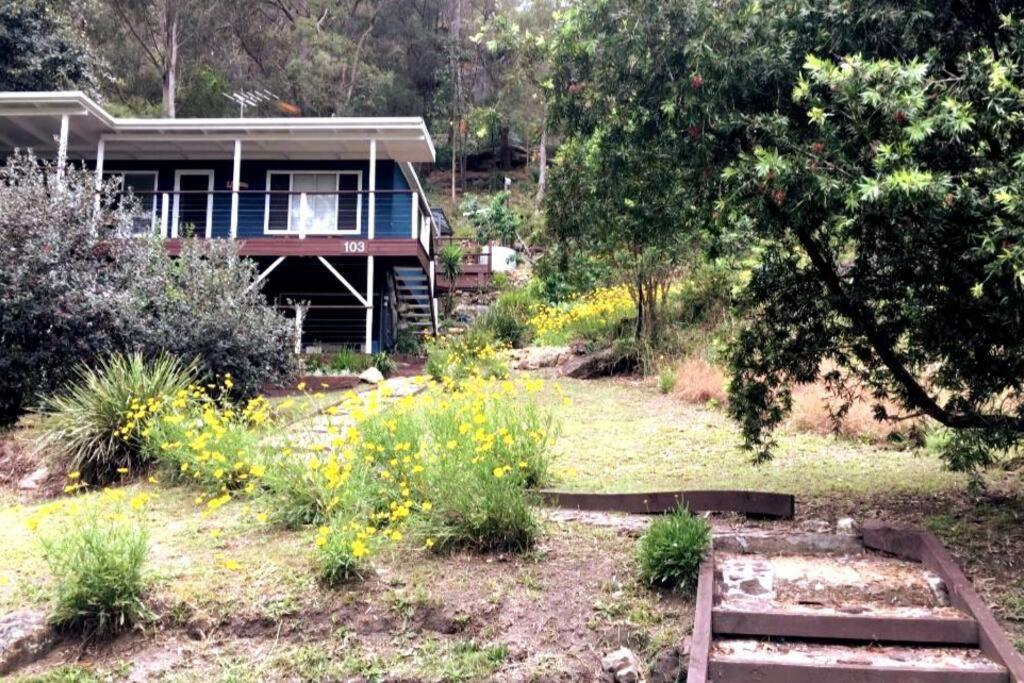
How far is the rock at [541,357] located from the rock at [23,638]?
1160cm

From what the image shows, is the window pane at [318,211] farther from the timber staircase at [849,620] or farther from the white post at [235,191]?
the timber staircase at [849,620]

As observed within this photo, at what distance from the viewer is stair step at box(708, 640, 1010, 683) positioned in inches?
158

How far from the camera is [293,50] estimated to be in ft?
129

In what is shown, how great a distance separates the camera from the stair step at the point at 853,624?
4.42 meters

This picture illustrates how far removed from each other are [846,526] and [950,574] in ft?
3.44

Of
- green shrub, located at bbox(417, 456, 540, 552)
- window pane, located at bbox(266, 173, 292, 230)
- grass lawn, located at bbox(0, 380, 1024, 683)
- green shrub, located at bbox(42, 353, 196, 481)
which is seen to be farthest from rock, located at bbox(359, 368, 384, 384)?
green shrub, located at bbox(417, 456, 540, 552)

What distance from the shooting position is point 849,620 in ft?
14.8

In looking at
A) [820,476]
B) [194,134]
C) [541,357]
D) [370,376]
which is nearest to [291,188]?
[194,134]

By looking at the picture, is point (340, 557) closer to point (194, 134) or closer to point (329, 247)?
point (329, 247)

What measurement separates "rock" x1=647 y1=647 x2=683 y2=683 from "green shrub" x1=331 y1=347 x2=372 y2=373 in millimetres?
12463

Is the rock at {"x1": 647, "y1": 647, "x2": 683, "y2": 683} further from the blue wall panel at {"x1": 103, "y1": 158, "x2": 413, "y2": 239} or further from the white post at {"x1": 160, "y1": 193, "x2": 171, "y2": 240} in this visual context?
the blue wall panel at {"x1": 103, "y1": 158, "x2": 413, "y2": 239}

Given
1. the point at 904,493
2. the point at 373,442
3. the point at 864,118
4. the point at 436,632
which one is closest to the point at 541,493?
the point at 373,442

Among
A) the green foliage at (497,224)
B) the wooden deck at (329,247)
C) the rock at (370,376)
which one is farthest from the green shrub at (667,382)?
the green foliage at (497,224)

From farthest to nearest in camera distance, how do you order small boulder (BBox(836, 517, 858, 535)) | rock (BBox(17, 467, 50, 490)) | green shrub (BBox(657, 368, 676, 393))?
green shrub (BBox(657, 368, 676, 393)), rock (BBox(17, 467, 50, 490)), small boulder (BBox(836, 517, 858, 535))
